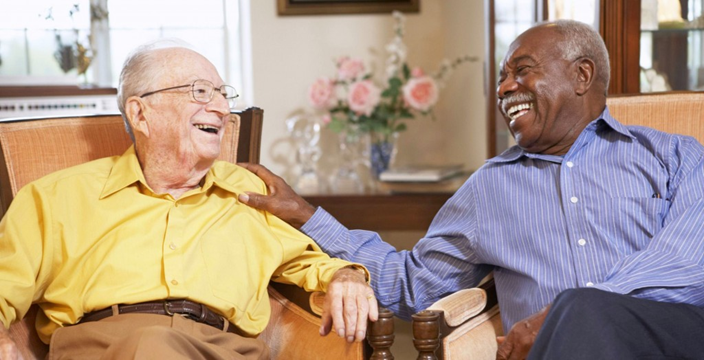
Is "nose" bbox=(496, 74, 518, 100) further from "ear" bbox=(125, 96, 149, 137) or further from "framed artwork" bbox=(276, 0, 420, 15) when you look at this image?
"framed artwork" bbox=(276, 0, 420, 15)

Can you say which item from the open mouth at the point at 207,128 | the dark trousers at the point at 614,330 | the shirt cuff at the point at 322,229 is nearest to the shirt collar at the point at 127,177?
the open mouth at the point at 207,128

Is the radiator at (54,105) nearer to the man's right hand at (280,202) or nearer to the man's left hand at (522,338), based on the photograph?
the man's right hand at (280,202)

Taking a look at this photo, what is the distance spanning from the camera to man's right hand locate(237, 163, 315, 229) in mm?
2053

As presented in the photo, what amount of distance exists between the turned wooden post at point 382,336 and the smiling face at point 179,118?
53 cm

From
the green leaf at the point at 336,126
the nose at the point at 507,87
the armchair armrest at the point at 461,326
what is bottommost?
the armchair armrest at the point at 461,326

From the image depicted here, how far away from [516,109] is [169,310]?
0.95m

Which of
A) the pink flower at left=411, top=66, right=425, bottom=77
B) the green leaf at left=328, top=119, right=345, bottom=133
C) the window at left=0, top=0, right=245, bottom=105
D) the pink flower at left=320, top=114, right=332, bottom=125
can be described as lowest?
the green leaf at left=328, top=119, right=345, bottom=133

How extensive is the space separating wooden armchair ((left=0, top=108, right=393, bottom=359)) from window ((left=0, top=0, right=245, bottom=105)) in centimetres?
214

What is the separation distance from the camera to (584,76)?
2096 mm

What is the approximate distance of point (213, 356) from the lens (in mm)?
1700

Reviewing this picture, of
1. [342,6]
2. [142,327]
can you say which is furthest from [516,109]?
[342,6]

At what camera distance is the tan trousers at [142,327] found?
5.30ft

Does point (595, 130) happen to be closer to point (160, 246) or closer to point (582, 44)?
point (582, 44)

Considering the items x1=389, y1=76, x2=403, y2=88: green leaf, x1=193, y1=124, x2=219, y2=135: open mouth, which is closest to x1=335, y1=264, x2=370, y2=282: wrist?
x1=193, y1=124, x2=219, y2=135: open mouth
